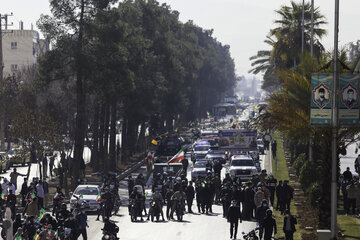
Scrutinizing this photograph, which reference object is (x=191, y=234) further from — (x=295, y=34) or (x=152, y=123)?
(x=152, y=123)

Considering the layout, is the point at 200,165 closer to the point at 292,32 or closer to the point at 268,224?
the point at 292,32

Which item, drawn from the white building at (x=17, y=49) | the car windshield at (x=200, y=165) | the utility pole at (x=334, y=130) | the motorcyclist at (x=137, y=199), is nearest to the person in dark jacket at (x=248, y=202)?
the motorcyclist at (x=137, y=199)

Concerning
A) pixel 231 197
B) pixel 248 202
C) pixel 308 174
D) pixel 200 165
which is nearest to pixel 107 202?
pixel 231 197

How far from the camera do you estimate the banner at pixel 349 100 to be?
72.6 feet

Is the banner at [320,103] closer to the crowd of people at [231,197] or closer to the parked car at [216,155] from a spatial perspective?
the crowd of people at [231,197]

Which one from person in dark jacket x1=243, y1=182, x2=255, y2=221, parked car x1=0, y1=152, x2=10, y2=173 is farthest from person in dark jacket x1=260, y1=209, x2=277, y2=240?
parked car x1=0, y1=152, x2=10, y2=173

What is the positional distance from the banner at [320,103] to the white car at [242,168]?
21.8 metres

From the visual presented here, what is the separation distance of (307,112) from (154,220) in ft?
30.0

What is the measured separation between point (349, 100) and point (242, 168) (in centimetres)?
2323

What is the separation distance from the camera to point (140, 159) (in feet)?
222

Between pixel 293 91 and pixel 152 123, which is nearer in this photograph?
pixel 293 91

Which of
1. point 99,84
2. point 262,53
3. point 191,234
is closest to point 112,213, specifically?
point 191,234

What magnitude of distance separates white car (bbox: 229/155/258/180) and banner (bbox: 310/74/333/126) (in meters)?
21.8

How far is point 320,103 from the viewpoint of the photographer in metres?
22.5
